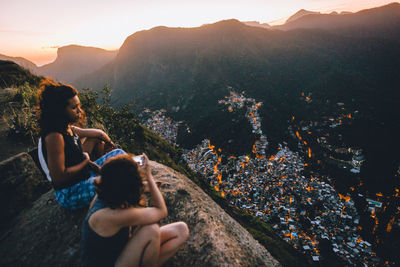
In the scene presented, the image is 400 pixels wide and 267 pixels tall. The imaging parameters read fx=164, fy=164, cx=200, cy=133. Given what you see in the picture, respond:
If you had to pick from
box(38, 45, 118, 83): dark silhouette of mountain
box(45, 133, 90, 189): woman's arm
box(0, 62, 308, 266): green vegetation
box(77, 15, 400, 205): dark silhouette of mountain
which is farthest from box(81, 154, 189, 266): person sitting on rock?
box(38, 45, 118, 83): dark silhouette of mountain

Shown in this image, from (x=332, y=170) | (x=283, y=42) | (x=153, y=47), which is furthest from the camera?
(x=153, y=47)

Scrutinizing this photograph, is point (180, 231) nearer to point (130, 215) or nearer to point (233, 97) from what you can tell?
point (130, 215)

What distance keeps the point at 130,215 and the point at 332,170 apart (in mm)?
35715

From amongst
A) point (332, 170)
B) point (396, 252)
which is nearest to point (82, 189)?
point (396, 252)

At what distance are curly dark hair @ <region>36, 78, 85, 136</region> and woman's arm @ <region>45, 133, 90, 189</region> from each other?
0.17 metres

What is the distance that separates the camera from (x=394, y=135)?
38938 mm

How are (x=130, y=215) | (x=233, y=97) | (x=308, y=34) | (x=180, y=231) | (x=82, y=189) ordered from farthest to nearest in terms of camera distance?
(x=308, y=34) → (x=233, y=97) → (x=82, y=189) → (x=180, y=231) → (x=130, y=215)

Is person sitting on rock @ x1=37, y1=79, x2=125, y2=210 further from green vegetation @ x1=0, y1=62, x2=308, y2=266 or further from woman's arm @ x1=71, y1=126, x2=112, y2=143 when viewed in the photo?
green vegetation @ x1=0, y1=62, x2=308, y2=266

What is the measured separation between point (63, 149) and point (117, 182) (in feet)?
3.83

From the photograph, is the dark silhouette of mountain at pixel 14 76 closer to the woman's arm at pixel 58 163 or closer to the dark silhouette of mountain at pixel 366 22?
the woman's arm at pixel 58 163

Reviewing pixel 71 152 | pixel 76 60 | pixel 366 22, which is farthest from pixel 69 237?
pixel 76 60

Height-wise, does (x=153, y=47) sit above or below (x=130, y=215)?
above

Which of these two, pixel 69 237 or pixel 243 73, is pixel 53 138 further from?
pixel 243 73

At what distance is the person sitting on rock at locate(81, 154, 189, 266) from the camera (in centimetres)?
179
